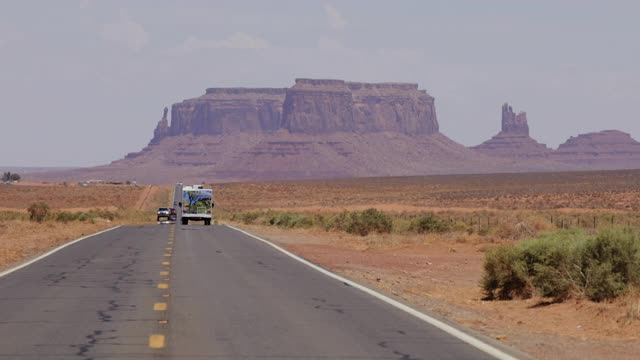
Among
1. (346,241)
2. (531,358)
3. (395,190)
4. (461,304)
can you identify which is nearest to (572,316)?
(461,304)

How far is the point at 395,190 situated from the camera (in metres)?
140

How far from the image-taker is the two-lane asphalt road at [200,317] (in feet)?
38.0

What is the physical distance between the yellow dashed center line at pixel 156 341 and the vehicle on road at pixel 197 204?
5220cm

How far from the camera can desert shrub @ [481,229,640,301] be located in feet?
56.3

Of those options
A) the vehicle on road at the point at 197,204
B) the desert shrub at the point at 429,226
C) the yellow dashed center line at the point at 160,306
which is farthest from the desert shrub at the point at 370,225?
the yellow dashed center line at the point at 160,306

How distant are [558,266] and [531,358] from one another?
7.44 meters

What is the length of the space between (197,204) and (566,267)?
4853cm

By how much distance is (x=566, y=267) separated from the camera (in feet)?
59.5

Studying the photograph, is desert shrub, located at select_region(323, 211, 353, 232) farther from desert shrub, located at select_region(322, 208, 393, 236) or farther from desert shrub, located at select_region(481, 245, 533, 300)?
desert shrub, located at select_region(481, 245, 533, 300)

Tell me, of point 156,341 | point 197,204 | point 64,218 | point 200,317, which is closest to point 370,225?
point 197,204

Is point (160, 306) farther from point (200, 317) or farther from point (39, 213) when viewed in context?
point (39, 213)

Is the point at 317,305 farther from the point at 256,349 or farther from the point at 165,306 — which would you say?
the point at 256,349

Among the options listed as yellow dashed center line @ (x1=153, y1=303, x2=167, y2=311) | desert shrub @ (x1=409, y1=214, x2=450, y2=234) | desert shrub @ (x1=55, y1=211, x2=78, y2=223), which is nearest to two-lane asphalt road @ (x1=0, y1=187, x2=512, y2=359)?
yellow dashed center line @ (x1=153, y1=303, x2=167, y2=311)

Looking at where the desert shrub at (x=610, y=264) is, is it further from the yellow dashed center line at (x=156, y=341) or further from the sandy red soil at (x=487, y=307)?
the yellow dashed center line at (x=156, y=341)
